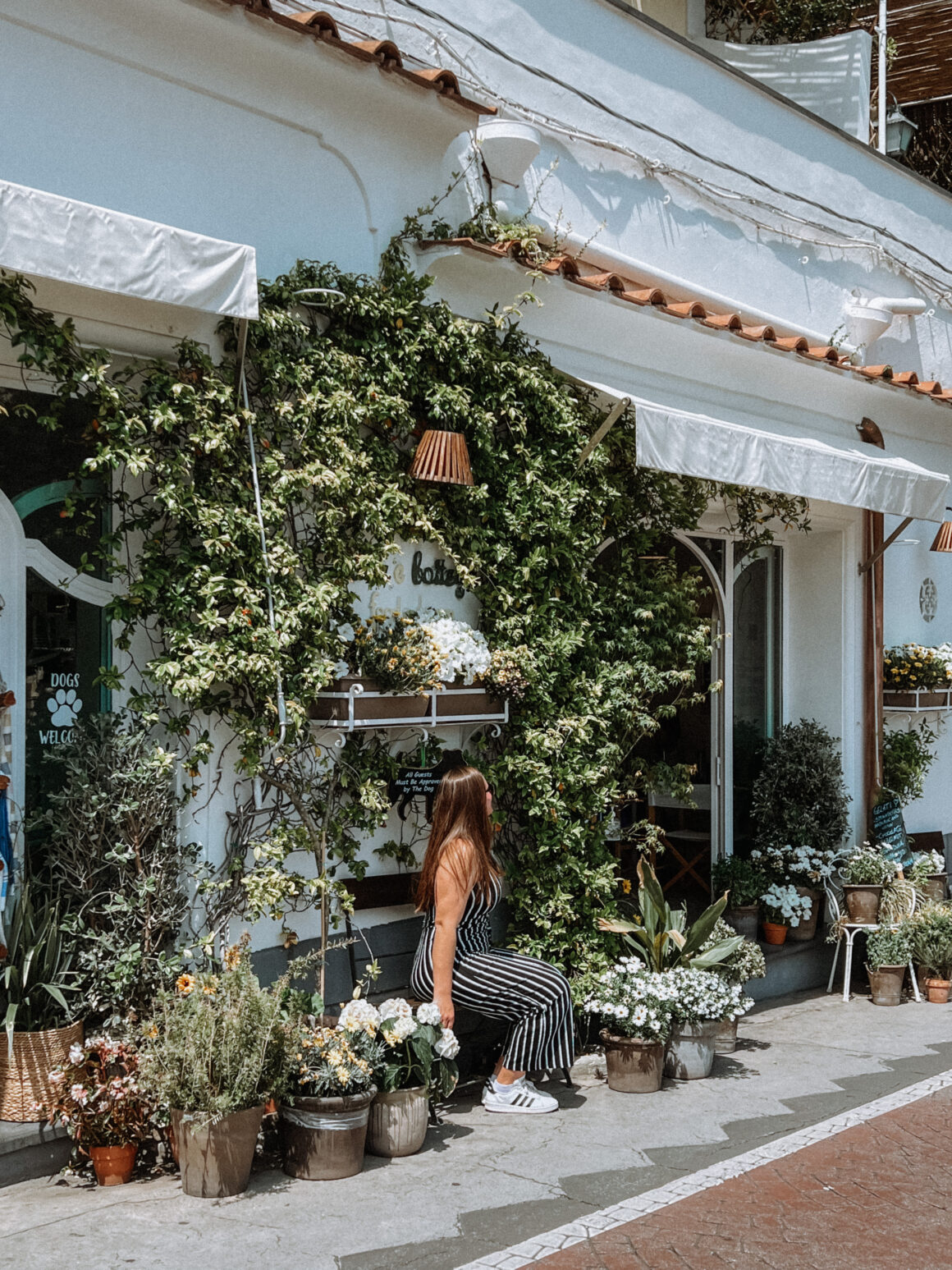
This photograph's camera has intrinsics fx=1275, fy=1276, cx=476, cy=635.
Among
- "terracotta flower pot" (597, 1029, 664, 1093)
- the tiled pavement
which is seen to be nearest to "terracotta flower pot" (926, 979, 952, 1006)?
the tiled pavement

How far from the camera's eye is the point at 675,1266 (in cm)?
439

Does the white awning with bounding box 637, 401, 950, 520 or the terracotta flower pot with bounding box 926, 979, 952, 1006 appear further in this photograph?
the terracotta flower pot with bounding box 926, 979, 952, 1006

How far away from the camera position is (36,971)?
5.08 metres

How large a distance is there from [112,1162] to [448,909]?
5.69 feet

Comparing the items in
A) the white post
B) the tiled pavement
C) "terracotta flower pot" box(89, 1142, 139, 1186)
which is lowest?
the tiled pavement

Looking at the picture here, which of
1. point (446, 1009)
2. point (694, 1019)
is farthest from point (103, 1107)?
point (694, 1019)

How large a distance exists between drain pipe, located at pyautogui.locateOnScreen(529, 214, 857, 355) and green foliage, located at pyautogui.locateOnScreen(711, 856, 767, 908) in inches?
158

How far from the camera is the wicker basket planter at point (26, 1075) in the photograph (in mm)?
4902

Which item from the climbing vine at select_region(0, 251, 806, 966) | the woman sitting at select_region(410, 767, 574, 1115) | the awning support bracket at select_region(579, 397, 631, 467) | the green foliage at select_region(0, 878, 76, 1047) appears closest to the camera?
the green foliage at select_region(0, 878, 76, 1047)

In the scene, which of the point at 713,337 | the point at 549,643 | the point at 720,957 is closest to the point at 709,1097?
the point at 720,957

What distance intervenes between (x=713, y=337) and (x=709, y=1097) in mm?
4651

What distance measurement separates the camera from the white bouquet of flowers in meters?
8.95

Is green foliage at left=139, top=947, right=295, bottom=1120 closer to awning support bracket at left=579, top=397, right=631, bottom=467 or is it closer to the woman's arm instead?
the woman's arm

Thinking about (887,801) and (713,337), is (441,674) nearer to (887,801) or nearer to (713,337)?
Result: (713,337)
